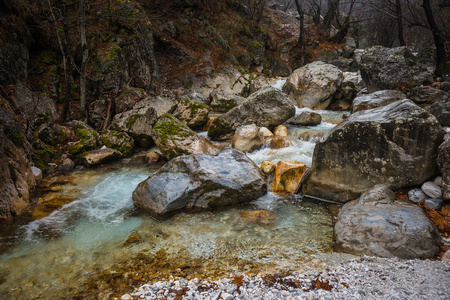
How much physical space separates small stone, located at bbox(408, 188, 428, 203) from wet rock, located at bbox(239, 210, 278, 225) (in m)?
2.59

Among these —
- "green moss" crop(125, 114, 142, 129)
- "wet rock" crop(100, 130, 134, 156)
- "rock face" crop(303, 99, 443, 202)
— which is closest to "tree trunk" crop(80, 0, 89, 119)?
"wet rock" crop(100, 130, 134, 156)

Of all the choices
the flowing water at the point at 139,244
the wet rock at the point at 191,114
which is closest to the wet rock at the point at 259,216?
the flowing water at the point at 139,244

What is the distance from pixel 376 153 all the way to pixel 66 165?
337 inches

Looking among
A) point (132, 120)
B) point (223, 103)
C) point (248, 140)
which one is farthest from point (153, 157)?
point (223, 103)

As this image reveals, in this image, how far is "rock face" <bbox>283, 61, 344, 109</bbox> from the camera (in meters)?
12.8

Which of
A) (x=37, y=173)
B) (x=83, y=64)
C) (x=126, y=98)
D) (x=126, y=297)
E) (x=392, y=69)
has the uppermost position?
(x=83, y=64)

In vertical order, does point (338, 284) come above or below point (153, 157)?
below

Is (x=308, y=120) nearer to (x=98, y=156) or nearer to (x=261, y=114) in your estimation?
(x=261, y=114)

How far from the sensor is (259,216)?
4.92 metres

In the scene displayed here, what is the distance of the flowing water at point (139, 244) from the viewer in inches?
130

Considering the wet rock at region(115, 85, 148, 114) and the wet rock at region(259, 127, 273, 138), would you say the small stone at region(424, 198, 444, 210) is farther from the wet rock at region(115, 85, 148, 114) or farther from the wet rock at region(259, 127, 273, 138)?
the wet rock at region(115, 85, 148, 114)

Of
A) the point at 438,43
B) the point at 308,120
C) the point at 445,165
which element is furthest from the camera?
the point at 438,43

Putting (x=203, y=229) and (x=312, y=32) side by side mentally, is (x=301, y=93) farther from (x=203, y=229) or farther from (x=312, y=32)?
(x=312, y=32)

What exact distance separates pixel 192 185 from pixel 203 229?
1.10 m
